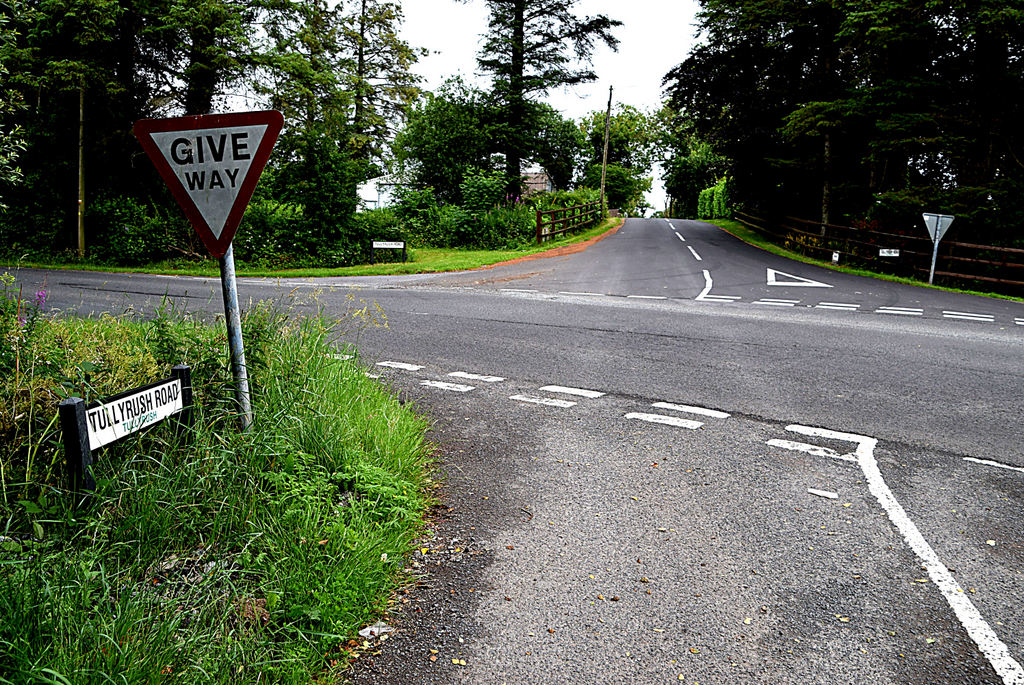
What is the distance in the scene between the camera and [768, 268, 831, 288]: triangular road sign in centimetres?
1903

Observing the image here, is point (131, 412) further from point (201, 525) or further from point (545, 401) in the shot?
point (545, 401)

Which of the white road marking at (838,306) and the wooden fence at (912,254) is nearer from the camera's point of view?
the white road marking at (838,306)

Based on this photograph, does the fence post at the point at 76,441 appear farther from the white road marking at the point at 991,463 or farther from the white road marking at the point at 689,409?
the white road marking at the point at 991,463

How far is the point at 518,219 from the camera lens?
3108 centimetres

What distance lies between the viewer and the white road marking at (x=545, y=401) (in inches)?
276

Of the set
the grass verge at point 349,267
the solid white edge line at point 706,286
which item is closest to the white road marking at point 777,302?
the solid white edge line at point 706,286

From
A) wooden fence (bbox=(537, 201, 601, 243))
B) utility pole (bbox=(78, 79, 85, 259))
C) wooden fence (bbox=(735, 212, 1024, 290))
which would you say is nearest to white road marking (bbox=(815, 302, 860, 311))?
wooden fence (bbox=(735, 212, 1024, 290))

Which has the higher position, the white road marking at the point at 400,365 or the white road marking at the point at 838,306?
the white road marking at the point at 838,306

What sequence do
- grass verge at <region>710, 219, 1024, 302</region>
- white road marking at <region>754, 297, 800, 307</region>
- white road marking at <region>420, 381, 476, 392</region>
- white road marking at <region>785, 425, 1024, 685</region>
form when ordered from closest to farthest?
1. white road marking at <region>785, 425, 1024, 685</region>
2. white road marking at <region>420, 381, 476, 392</region>
3. white road marking at <region>754, 297, 800, 307</region>
4. grass verge at <region>710, 219, 1024, 302</region>

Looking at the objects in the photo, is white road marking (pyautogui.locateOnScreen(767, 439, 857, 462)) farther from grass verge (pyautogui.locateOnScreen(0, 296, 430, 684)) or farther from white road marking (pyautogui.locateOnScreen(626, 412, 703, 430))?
grass verge (pyautogui.locateOnScreen(0, 296, 430, 684))

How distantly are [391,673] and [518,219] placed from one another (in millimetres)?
28986

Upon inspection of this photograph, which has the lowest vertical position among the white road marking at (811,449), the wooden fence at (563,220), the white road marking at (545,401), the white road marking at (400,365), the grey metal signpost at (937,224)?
the white road marking at (811,449)

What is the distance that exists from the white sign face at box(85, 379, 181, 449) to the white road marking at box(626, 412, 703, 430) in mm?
3990

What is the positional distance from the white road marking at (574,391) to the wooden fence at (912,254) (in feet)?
54.2
